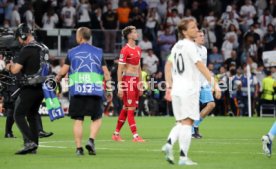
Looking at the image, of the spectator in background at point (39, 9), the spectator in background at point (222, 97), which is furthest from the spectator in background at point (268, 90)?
the spectator in background at point (39, 9)

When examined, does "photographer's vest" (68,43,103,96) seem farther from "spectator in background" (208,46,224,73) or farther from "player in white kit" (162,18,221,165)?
"spectator in background" (208,46,224,73)

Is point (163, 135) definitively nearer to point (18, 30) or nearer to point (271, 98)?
point (18, 30)

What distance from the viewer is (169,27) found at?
3844 cm

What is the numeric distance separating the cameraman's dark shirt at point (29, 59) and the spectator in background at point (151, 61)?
20775 millimetres

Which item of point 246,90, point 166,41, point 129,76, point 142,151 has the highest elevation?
point 166,41

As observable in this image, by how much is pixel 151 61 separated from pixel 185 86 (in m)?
23.7

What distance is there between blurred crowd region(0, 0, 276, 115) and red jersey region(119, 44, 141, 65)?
14.4 m

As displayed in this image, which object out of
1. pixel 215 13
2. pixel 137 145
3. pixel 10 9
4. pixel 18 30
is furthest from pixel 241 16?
pixel 18 30

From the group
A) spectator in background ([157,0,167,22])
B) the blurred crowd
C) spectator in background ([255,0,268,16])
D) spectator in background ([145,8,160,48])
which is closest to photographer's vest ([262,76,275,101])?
the blurred crowd

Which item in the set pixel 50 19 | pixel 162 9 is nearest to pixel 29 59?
pixel 50 19

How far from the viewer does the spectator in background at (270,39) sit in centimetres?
3931

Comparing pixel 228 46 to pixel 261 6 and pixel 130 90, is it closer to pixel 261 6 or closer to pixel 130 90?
pixel 261 6

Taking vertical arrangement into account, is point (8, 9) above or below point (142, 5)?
below

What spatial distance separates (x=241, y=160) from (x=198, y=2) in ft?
86.6
